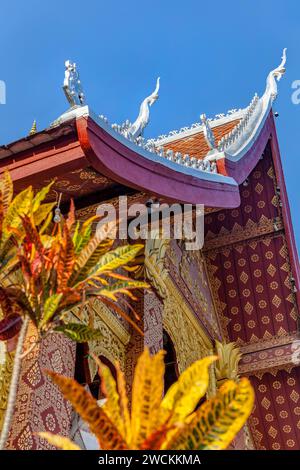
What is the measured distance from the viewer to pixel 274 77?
8180 mm

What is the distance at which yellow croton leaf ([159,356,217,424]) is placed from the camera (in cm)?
206

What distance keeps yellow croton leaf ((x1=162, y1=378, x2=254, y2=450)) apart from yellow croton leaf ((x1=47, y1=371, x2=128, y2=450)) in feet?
0.48

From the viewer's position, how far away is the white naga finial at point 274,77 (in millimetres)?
8117

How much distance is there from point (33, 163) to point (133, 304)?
1.71 metres

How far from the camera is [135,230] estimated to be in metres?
5.06

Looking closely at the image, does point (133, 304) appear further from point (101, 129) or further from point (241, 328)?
point (241, 328)

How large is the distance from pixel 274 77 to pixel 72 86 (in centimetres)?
487

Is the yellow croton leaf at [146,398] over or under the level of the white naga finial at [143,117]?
under

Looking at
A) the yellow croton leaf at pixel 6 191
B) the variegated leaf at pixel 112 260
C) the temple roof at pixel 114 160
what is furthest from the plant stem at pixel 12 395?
the temple roof at pixel 114 160

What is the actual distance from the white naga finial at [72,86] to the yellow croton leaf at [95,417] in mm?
2005

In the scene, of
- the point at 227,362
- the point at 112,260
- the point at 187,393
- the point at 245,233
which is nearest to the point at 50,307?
the point at 112,260

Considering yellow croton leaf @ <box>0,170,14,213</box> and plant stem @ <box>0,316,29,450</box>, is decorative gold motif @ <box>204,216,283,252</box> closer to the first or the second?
yellow croton leaf @ <box>0,170,14,213</box>

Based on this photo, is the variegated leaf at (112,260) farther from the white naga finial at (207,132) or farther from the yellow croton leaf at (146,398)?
the white naga finial at (207,132)
